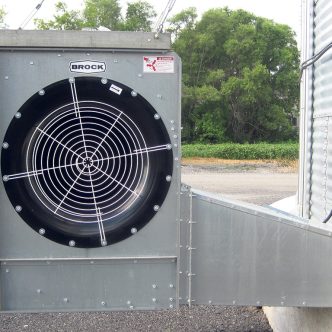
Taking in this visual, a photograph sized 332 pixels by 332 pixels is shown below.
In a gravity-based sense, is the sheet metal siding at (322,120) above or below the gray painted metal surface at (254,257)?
above

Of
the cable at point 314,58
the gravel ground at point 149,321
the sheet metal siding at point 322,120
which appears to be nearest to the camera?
the cable at point 314,58

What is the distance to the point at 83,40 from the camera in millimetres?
2754

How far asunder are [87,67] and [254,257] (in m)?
1.30

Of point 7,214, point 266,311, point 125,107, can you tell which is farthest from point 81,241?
point 266,311

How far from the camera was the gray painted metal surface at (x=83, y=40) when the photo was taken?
108 inches

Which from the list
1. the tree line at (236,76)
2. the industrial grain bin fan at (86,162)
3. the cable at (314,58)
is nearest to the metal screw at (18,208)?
the industrial grain bin fan at (86,162)

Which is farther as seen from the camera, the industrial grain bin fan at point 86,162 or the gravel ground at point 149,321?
the gravel ground at point 149,321

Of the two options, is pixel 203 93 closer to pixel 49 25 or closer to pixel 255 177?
pixel 49 25

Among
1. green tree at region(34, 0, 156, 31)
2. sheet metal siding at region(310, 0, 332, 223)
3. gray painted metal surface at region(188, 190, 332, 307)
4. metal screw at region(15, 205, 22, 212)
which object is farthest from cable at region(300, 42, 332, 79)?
green tree at region(34, 0, 156, 31)

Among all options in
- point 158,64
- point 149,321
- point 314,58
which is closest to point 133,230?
point 158,64

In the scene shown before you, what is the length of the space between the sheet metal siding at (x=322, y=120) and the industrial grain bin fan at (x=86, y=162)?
162cm

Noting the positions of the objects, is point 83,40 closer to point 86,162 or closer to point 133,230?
point 86,162

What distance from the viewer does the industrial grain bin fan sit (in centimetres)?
280

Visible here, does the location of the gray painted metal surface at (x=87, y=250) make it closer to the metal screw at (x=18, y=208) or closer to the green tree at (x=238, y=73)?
the metal screw at (x=18, y=208)
